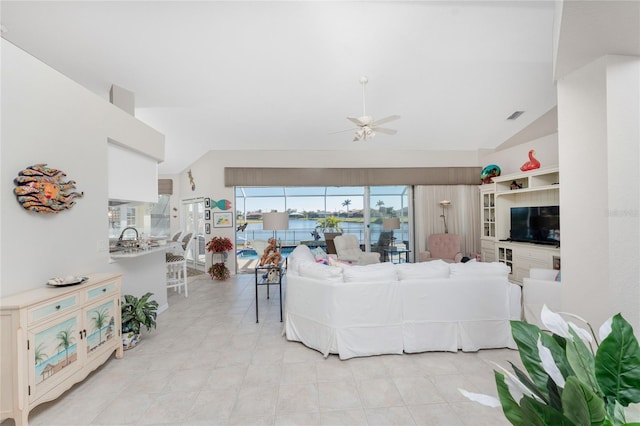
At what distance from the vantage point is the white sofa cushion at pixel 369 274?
2803 mm

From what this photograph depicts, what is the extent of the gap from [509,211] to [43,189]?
7209 mm

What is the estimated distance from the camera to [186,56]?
3.53 metres

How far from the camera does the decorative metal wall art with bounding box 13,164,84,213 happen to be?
218 centimetres

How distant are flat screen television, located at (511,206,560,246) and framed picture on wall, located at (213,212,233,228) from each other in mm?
6142

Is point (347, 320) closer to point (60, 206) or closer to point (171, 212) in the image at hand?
point (60, 206)

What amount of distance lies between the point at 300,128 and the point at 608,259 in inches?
200

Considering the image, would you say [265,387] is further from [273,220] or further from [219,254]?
[219,254]

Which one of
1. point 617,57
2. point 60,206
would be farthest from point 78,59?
point 617,57

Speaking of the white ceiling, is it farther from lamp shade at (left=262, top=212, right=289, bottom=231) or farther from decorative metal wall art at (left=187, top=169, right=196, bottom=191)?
lamp shade at (left=262, top=212, right=289, bottom=231)

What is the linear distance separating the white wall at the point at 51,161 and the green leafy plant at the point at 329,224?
19.7ft

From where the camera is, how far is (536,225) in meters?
5.16

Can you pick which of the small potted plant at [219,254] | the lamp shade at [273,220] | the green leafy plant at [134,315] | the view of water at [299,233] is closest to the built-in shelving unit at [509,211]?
the view of water at [299,233]

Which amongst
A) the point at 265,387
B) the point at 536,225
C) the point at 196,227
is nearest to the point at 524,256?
the point at 536,225

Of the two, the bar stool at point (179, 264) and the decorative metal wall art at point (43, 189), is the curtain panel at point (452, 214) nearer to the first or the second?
the bar stool at point (179, 264)
